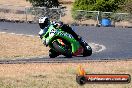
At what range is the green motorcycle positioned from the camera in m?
7.20

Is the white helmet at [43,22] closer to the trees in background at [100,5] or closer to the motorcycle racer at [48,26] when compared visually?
the motorcycle racer at [48,26]

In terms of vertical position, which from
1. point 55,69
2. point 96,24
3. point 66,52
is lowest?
point 96,24

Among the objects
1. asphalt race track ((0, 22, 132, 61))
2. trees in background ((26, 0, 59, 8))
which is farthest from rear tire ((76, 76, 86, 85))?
trees in background ((26, 0, 59, 8))

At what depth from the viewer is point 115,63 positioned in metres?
25.1

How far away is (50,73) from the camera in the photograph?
67.3 ft

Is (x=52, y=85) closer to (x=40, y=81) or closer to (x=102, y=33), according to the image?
(x=40, y=81)

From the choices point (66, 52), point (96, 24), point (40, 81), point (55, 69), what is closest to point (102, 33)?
Answer: point (96, 24)

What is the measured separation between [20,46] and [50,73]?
51.5ft

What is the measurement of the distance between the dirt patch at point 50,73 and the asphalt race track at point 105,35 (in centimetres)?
396

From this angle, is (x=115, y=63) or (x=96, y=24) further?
(x=96, y=24)

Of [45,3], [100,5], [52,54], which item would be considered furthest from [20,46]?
[45,3]

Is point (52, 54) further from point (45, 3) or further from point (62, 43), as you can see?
point (45, 3)

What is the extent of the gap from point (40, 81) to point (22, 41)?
22.5 m

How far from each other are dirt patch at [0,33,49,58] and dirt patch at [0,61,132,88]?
25.6 ft
